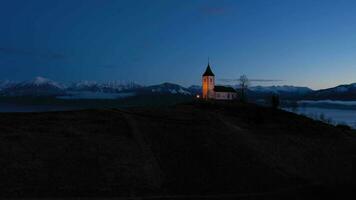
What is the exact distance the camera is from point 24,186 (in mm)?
40750

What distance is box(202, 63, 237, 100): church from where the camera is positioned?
11838 centimetres

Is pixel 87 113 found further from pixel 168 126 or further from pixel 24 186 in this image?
pixel 24 186

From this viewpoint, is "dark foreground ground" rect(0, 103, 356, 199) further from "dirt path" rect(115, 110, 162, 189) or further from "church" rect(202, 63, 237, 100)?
"church" rect(202, 63, 237, 100)

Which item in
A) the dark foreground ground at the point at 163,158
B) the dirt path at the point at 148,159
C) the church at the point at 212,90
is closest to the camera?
the dark foreground ground at the point at 163,158

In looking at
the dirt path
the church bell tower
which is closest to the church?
the church bell tower

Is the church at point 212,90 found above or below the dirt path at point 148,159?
above

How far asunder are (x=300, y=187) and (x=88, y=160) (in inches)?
971

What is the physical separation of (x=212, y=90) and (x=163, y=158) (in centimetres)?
6851

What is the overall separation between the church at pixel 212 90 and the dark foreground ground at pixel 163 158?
129 feet

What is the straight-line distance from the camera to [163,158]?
2047 inches

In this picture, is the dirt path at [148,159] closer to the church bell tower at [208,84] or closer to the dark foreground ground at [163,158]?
the dark foreground ground at [163,158]

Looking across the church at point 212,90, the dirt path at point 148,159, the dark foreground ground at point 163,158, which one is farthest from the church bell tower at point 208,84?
the dirt path at point 148,159

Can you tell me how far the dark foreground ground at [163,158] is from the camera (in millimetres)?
42469

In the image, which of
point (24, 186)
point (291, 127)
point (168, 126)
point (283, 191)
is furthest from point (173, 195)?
point (291, 127)
